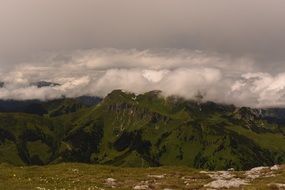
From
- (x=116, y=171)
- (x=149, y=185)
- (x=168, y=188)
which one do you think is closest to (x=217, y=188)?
(x=168, y=188)

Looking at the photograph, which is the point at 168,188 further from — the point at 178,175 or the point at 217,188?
the point at 178,175

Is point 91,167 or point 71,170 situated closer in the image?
point 71,170

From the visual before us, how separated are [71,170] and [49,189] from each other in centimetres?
4143

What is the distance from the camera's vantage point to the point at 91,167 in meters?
104

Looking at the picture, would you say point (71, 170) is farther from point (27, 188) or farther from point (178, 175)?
point (27, 188)

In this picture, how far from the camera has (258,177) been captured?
76.0 m

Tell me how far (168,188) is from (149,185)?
441 cm

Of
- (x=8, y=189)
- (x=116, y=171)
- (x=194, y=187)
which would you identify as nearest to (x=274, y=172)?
(x=194, y=187)

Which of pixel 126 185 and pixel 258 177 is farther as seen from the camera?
pixel 258 177

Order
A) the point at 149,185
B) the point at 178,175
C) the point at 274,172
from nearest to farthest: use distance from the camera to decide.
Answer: the point at 149,185
the point at 274,172
the point at 178,175

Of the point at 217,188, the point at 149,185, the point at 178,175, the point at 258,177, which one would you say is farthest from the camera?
the point at 178,175

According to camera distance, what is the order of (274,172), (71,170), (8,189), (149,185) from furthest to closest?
(71,170), (274,172), (149,185), (8,189)

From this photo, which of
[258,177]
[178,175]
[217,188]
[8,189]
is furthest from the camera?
[178,175]

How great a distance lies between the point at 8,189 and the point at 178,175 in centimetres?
4393
